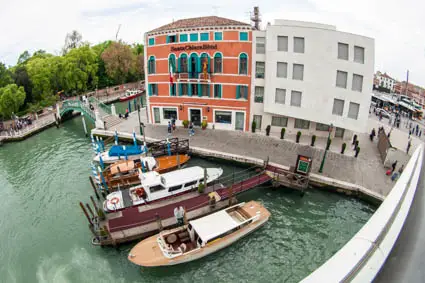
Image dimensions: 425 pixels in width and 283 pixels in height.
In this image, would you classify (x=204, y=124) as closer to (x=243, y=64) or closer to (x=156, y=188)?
(x=243, y=64)

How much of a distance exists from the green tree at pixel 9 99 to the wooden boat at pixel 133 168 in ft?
75.6

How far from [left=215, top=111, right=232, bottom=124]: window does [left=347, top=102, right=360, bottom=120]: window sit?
39.9 ft

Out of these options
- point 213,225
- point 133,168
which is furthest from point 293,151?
point 133,168

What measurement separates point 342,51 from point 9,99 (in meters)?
40.8

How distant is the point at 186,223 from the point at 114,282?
195 inches

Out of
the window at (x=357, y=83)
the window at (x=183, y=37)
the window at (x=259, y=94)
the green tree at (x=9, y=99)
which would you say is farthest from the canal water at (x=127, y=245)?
the green tree at (x=9, y=99)

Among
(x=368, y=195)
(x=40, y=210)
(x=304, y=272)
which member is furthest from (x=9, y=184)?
(x=368, y=195)

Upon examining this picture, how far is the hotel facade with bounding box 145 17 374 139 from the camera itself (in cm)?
2300

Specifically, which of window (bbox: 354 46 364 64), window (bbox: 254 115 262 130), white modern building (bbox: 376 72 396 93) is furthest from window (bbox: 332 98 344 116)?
white modern building (bbox: 376 72 396 93)

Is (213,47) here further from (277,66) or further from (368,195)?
(368,195)

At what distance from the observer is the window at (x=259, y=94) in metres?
27.4

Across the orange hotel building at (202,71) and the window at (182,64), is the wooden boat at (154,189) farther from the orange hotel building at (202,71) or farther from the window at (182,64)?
the window at (182,64)

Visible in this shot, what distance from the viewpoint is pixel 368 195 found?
60.5 feet

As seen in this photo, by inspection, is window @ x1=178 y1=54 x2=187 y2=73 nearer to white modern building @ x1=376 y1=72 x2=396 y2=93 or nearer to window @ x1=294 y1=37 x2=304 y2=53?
window @ x1=294 y1=37 x2=304 y2=53
